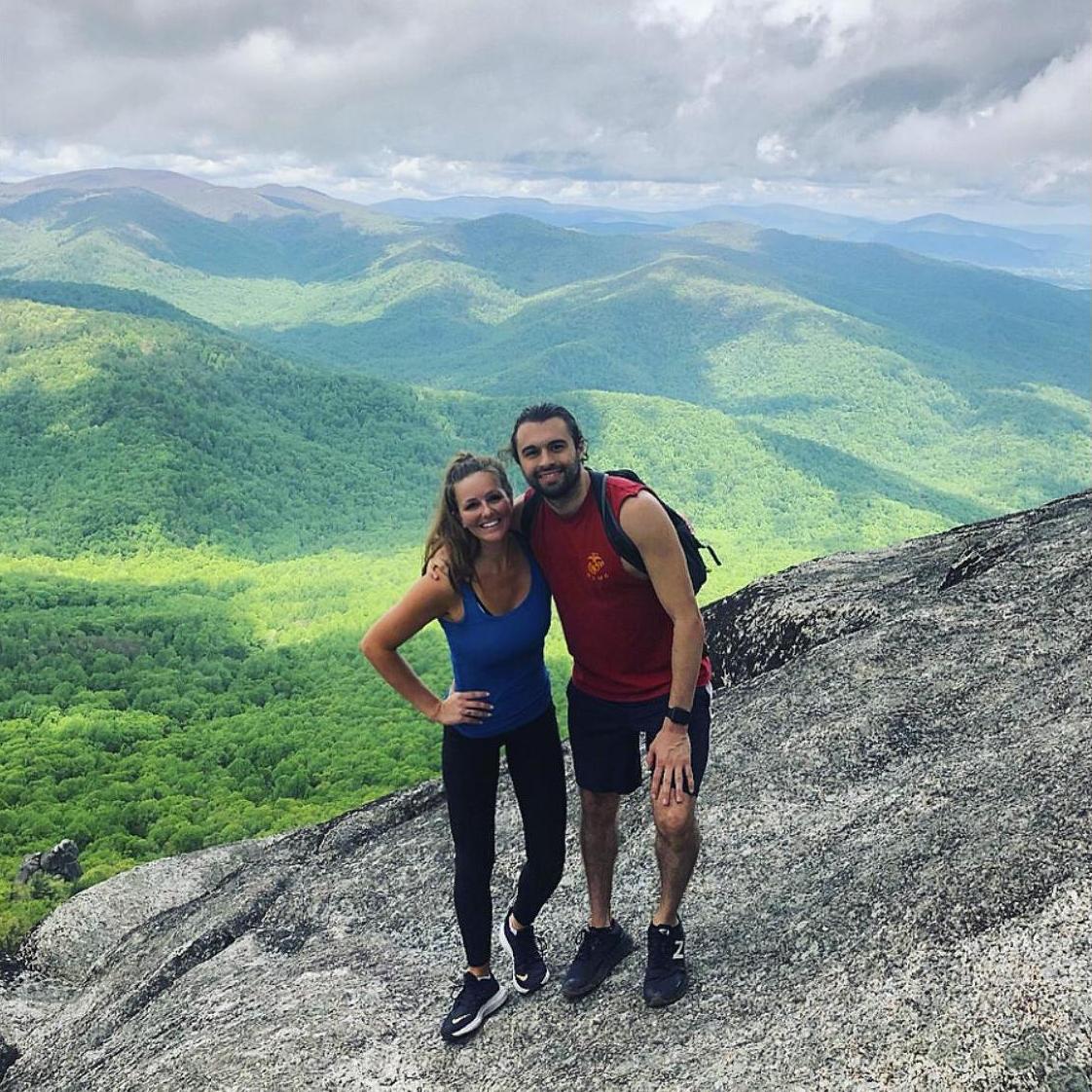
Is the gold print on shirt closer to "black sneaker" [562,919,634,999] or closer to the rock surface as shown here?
"black sneaker" [562,919,634,999]

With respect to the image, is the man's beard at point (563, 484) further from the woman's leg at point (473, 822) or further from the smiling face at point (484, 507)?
the woman's leg at point (473, 822)

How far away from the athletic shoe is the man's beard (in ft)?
12.0

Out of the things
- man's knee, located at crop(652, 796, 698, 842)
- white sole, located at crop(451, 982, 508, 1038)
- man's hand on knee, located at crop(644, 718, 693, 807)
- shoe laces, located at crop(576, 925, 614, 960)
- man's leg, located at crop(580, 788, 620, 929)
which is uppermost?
man's hand on knee, located at crop(644, 718, 693, 807)

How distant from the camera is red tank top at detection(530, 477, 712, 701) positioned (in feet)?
19.3

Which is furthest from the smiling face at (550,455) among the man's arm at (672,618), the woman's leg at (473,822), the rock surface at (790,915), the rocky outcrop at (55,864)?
the rocky outcrop at (55,864)

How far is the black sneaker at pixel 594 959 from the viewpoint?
278 inches

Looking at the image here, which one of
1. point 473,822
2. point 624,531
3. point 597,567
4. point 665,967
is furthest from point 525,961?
point 624,531

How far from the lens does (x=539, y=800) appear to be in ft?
22.1

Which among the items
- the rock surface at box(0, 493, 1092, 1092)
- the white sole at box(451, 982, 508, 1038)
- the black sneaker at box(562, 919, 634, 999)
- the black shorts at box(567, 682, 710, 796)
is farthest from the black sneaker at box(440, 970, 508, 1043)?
the black shorts at box(567, 682, 710, 796)

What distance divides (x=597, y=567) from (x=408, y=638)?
4.54 ft

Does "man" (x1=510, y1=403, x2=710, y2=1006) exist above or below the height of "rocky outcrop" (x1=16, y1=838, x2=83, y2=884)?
above

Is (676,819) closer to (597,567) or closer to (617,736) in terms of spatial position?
(617,736)

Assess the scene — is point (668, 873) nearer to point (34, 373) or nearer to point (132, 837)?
point (132, 837)

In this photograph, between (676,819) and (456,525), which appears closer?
(456,525)
